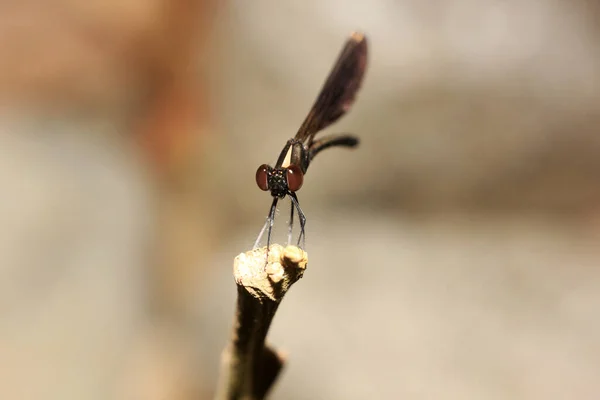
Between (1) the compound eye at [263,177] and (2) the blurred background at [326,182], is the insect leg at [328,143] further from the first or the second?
(2) the blurred background at [326,182]

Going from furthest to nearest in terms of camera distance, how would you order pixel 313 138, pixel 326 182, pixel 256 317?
pixel 326 182 < pixel 313 138 < pixel 256 317

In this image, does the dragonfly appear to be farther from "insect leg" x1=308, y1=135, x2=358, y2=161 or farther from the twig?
the twig

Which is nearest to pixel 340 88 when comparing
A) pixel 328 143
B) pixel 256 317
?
pixel 328 143

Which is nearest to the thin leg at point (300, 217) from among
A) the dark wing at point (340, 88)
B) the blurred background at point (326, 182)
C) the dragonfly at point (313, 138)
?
the dragonfly at point (313, 138)

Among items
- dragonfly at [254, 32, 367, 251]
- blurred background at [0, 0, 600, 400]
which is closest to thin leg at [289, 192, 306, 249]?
dragonfly at [254, 32, 367, 251]

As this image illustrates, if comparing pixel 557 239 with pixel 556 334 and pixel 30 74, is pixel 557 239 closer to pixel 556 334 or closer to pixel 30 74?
pixel 556 334

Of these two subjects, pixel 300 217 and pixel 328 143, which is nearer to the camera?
pixel 300 217

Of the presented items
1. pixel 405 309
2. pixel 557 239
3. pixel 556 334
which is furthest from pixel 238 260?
pixel 557 239

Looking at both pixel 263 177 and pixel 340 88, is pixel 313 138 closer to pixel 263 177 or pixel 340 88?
pixel 340 88
